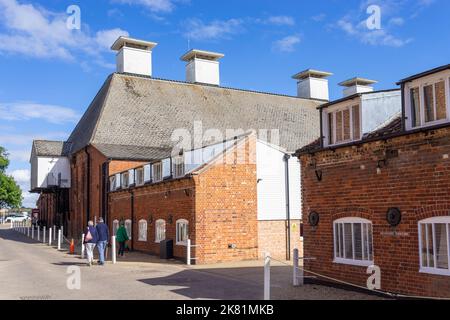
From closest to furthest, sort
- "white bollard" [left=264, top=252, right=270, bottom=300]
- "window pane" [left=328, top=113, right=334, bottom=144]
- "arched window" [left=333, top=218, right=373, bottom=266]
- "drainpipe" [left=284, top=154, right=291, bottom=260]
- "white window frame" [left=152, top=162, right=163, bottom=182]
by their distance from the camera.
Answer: "white bollard" [left=264, top=252, right=270, bottom=300]
"arched window" [left=333, top=218, right=373, bottom=266]
"window pane" [left=328, top=113, right=334, bottom=144]
"drainpipe" [left=284, top=154, right=291, bottom=260]
"white window frame" [left=152, top=162, right=163, bottom=182]

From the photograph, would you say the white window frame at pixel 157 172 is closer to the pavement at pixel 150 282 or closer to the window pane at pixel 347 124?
the pavement at pixel 150 282

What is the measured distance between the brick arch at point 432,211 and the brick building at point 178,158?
430 inches

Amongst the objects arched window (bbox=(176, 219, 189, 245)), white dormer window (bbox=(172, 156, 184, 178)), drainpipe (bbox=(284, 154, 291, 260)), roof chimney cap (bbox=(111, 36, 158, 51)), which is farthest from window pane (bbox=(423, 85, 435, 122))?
roof chimney cap (bbox=(111, 36, 158, 51))

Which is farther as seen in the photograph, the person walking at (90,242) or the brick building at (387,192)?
the person walking at (90,242)

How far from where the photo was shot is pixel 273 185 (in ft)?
75.4

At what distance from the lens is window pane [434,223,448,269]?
10273mm

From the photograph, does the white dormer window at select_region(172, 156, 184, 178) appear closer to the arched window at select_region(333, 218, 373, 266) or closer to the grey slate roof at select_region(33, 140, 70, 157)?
the arched window at select_region(333, 218, 373, 266)

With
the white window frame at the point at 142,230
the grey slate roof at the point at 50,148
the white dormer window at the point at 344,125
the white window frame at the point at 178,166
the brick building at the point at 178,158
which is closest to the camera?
the white dormer window at the point at 344,125

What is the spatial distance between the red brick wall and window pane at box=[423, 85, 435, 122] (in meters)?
0.44

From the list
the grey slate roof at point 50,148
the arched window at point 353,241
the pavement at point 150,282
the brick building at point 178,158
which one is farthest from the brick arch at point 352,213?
the grey slate roof at point 50,148

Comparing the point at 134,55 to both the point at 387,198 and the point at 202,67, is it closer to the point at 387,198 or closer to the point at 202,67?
the point at 202,67

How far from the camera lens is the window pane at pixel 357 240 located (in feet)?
41.1

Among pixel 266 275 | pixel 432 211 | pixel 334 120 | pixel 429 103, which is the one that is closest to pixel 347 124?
pixel 334 120

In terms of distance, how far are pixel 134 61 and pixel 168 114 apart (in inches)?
275
